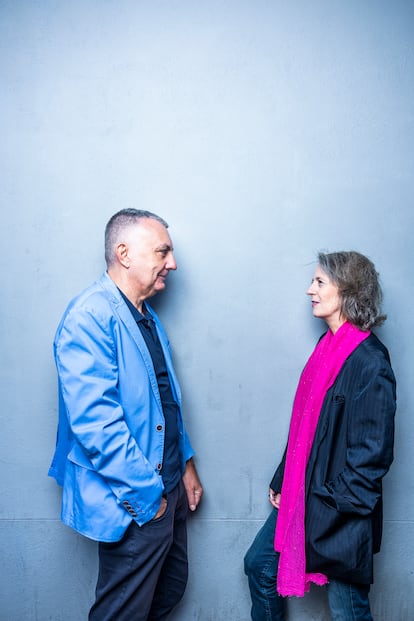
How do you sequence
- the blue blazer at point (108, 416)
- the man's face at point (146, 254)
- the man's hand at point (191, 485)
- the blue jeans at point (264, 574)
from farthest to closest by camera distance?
1. the man's hand at point (191, 485)
2. the blue jeans at point (264, 574)
3. the man's face at point (146, 254)
4. the blue blazer at point (108, 416)

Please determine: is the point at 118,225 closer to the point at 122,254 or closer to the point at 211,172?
the point at 122,254

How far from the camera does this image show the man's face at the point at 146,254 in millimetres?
1904

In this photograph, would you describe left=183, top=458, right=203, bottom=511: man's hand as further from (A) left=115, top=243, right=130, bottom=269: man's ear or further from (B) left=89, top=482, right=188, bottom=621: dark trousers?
(A) left=115, top=243, right=130, bottom=269: man's ear

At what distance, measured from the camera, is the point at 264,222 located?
224 centimetres

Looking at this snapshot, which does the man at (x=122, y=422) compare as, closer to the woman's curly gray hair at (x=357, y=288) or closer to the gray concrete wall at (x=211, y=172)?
the gray concrete wall at (x=211, y=172)

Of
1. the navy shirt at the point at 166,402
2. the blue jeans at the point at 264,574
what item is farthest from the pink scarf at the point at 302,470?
the navy shirt at the point at 166,402

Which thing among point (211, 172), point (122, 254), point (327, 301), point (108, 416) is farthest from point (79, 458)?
point (211, 172)

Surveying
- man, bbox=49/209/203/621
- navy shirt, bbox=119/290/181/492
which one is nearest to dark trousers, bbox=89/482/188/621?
man, bbox=49/209/203/621

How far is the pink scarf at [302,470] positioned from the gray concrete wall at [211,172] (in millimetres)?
348

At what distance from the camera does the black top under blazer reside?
1.73m

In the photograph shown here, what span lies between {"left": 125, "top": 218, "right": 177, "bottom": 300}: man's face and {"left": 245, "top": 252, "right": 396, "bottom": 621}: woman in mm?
607

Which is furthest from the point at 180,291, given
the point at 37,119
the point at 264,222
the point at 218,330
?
the point at 37,119

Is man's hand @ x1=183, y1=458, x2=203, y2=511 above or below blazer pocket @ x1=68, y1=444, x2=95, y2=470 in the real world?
below

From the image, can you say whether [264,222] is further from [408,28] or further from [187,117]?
Result: [408,28]
